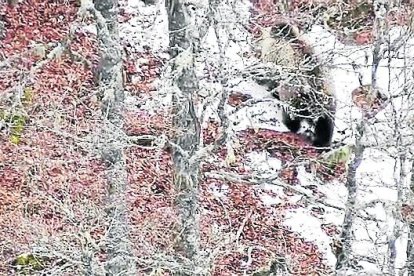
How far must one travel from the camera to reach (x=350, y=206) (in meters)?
9.45

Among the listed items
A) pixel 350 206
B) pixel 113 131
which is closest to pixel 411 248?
pixel 350 206

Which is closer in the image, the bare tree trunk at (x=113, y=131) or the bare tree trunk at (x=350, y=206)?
the bare tree trunk at (x=113, y=131)

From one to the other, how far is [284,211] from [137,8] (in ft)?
24.0

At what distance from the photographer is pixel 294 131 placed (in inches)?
601

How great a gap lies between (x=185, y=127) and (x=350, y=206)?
262 centimetres

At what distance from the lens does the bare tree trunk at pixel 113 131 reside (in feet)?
28.3

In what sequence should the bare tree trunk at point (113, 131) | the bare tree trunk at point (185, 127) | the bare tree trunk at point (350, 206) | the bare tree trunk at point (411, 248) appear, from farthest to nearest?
1. the bare tree trunk at point (350, 206)
2. the bare tree trunk at point (411, 248)
3. the bare tree trunk at point (113, 131)
4. the bare tree trunk at point (185, 127)

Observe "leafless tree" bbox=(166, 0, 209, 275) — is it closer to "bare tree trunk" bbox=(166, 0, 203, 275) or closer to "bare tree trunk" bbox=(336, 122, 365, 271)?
"bare tree trunk" bbox=(166, 0, 203, 275)

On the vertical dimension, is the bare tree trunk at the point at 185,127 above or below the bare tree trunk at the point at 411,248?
above

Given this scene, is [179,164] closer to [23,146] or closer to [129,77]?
[23,146]

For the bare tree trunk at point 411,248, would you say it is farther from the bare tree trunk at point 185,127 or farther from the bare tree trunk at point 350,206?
the bare tree trunk at point 185,127

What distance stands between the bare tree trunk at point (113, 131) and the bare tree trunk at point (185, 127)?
0.72 metres

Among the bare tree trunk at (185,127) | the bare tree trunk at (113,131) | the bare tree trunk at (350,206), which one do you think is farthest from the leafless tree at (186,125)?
the bare tree trunk at (350,206)

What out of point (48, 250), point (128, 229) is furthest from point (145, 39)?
point (48, 250)
